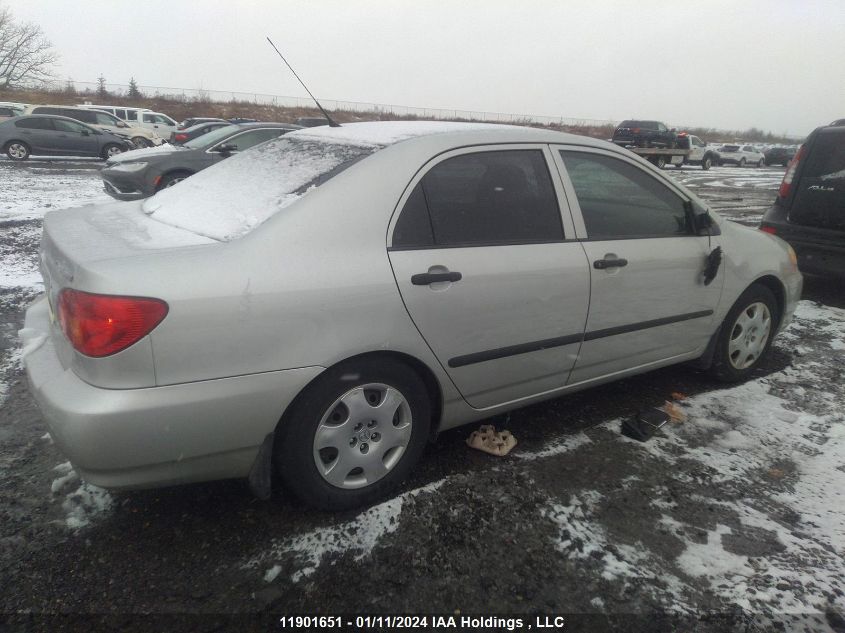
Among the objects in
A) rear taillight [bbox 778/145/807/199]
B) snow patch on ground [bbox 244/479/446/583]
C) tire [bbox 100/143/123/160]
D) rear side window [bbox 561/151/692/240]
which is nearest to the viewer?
snow patch on ground [bbox 244/479/446/583]

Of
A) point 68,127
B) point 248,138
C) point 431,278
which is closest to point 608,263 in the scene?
point 431,278

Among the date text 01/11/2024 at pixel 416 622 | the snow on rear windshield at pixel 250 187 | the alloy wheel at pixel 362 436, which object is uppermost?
the snow on rear windshield at pixel 250 187

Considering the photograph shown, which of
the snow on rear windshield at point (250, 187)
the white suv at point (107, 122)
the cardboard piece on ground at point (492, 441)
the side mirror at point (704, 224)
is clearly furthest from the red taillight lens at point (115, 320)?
the white suv at point (107, 122)

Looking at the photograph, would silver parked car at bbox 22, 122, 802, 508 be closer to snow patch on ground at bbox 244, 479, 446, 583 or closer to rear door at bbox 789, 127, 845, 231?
snow patch on ground at bbox 244, 479, 446, 583

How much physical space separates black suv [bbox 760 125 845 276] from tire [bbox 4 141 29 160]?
1951 cm

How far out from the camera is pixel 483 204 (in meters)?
2.65

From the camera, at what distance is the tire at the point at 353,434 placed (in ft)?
7.25

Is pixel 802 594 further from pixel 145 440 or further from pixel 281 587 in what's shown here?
pixel 145 440

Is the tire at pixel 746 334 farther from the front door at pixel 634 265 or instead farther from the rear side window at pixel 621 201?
the rear side window at pixel 621 201

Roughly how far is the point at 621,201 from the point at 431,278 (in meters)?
1.43

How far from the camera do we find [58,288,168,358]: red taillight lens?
6.11ft

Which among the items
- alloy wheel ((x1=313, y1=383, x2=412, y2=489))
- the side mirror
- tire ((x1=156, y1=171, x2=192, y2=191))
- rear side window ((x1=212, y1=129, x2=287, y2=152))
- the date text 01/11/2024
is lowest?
the date text 01/11/2024

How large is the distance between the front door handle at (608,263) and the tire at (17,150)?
64.3ft

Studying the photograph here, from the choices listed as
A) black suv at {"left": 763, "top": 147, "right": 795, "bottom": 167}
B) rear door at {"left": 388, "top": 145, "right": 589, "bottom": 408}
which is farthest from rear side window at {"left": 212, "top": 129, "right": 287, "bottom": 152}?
black suv at {"left": 763, "top": 147, "right": 795, "bottom": 167}
